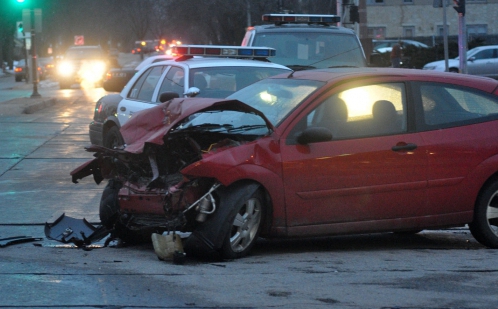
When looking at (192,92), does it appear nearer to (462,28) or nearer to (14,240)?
(14,240)

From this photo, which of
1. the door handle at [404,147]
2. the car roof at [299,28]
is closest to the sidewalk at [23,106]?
the car roof at [299,28]

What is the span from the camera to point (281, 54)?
43.9ft

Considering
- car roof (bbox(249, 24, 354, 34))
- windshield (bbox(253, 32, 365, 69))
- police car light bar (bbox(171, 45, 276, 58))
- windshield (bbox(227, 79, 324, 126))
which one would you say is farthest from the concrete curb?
windshield (bbox(227, 79, 324, 126))

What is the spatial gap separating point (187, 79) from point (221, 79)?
0.41 metres

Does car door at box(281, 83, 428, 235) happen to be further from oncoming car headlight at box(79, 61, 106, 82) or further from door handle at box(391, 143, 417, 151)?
oncoming car headlight at box(79, 61, 106, 82)

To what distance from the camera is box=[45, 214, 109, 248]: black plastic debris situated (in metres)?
7.04

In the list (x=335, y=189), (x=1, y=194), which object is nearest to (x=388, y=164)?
(x=335, y=189)

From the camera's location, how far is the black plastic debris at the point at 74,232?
7039 mm

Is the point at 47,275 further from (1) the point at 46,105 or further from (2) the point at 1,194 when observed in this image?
(1) the point at 46,105

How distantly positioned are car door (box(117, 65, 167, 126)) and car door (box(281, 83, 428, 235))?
12.2 feet

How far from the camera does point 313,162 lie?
21.4ft

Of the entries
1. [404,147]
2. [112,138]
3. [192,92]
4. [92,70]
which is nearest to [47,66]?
[92,70]

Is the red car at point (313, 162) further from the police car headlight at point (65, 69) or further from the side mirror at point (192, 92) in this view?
the police car headlight at point (65, 69)

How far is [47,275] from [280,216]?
1.80m
